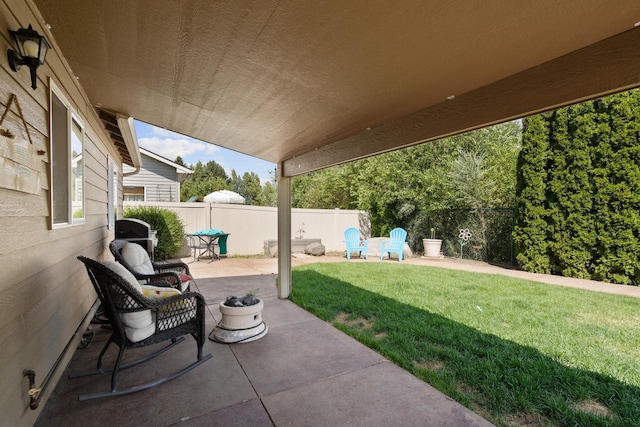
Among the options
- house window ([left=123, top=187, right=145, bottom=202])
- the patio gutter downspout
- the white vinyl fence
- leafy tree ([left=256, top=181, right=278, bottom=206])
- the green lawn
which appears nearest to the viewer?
the green lawn

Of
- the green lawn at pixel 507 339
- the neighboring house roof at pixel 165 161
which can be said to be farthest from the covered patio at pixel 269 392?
the neighboring house roof at pixel 165 161

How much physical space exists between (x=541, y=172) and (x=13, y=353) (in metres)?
8.49

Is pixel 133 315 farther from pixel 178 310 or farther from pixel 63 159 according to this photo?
pixel 63 159

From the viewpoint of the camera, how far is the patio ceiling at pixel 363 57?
1.35 meters

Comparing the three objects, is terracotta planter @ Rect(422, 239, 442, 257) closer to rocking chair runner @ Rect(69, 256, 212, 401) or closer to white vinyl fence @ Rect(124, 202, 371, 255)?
white vinyl fence @ Rect(124, 202, 371, 255)

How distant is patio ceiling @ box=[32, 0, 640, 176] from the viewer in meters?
1.35

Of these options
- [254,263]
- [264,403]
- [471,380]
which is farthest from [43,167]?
[254,263]

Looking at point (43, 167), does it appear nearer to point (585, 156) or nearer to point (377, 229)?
point (585, 156)

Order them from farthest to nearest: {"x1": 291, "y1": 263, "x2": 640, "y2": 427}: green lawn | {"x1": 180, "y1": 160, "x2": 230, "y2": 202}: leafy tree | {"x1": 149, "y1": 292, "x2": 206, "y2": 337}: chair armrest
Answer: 1. {"x1": 180, "y1": 160, "x2": 230, "y2": 202}: leafy tree
2. {"x1": 149, "y1": 292, "x2": 206, "y2": 337}: chair armrest
3. {"x1": 291, "y1": 263, "x2": 640, "y2": 427}: green lawn

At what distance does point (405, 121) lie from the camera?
8.07 ft

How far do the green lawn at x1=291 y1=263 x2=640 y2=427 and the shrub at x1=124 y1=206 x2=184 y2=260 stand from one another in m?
4.23

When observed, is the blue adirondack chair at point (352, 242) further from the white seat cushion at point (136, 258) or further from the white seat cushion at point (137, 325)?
the white seat cushion at point (137, 325)

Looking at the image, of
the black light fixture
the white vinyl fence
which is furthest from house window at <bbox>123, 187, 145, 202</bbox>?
the black light fixture

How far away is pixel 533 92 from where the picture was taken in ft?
5.36
